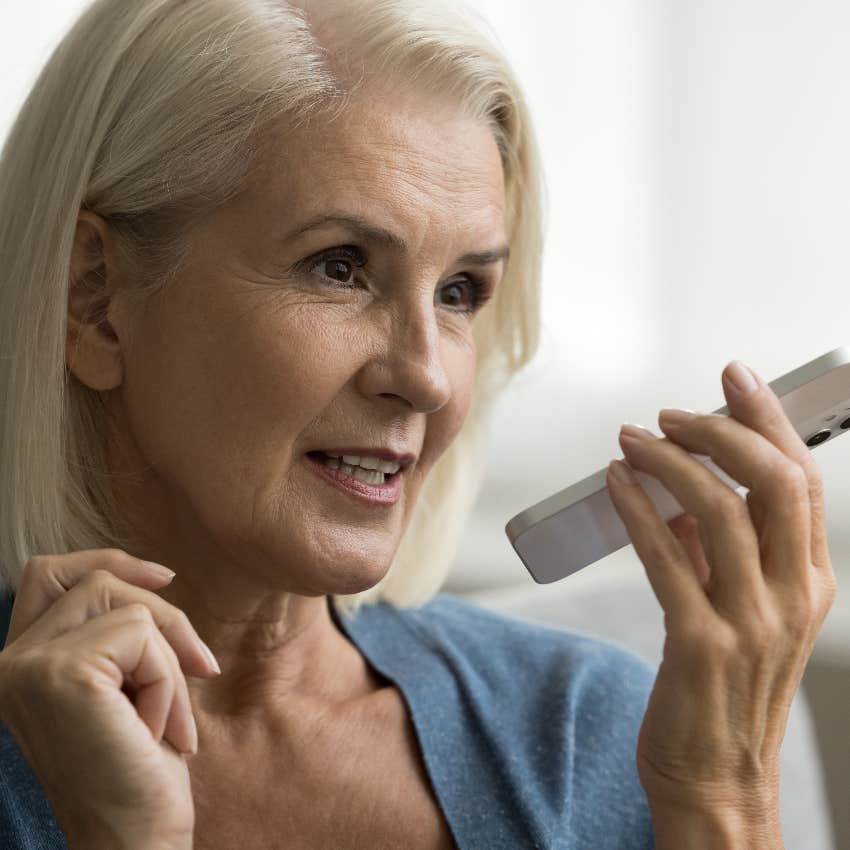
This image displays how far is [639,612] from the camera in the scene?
200 cm

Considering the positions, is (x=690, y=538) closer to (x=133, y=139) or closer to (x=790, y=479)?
(x=790, y=479)

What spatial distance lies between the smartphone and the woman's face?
16cm

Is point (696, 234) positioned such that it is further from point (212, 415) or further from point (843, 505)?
point (212, 415)

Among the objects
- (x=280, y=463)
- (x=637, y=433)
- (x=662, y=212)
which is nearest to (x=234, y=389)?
(x=280, y=463)

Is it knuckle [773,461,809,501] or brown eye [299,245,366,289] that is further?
brown eye [299,245,366,289]

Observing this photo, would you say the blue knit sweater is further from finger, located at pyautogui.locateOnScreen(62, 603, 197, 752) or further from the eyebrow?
the eyebrow

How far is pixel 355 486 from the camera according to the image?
1.31m

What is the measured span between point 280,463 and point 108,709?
318mm

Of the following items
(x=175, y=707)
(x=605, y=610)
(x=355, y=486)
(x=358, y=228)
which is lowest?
(x=605, y=610)

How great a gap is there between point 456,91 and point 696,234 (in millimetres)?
1132

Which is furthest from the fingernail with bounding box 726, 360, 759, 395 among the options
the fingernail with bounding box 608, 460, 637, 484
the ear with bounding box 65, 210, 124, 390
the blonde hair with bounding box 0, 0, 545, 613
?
the ear with bounding box 65, 210, 124, 390

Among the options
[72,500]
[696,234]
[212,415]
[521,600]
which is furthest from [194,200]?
[696,234]

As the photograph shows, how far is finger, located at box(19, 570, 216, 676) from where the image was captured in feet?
3.66

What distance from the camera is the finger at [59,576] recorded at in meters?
1.16
